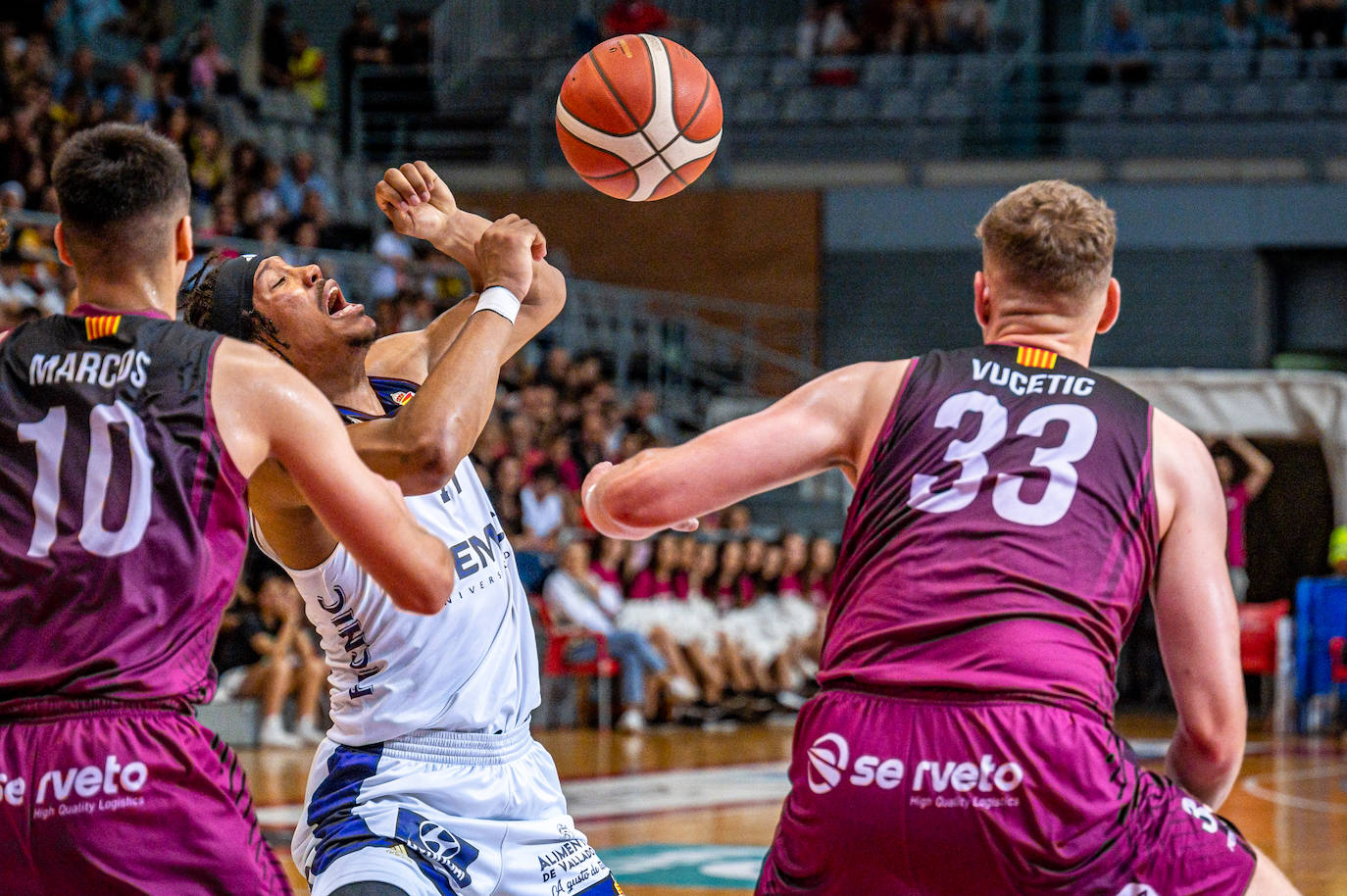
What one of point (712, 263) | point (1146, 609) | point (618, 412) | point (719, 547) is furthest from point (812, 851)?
point (712, 263)

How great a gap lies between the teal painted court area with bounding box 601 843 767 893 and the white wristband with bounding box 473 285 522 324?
3.77m

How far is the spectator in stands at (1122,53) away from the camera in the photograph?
19406mm

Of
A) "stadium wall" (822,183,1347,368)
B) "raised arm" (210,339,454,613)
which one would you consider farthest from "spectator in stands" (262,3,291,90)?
"raised arm" (210,339,454,613)

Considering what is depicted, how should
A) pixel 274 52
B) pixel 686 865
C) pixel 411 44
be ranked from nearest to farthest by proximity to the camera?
1. pixel 686 865
2. pixel 274 52
3. pixel 411 44

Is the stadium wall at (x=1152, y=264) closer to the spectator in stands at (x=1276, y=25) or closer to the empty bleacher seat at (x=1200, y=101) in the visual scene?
the empty bleacher seat at (x=1200, y=101)

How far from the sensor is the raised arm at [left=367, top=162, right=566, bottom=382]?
3.90 meters

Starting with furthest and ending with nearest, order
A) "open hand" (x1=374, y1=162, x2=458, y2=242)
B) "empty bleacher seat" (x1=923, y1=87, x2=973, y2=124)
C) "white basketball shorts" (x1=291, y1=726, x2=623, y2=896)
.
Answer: "empty bleacher seat" (x1=923, y1=87, x2=973, y2=124)
"open hand" (x1=374, y1=162, x2=458, y2=242)
"white basketball shorts" (x1=291, y1=726, x2=623, y2=896)

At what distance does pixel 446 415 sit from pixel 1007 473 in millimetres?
1043

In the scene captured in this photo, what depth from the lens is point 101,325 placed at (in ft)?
8.56

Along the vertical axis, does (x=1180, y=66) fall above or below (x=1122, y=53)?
below

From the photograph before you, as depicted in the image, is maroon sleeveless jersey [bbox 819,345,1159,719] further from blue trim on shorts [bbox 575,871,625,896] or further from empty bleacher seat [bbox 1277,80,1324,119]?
empty bleacher seat [bbox 1277,80,1324,119]

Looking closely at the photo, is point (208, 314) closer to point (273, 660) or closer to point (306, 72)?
point (273, 660)

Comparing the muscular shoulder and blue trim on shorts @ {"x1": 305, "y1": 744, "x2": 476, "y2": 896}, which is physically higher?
the muscular shoulder

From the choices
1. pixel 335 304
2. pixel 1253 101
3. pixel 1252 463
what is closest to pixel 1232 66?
pixel 1253 101
